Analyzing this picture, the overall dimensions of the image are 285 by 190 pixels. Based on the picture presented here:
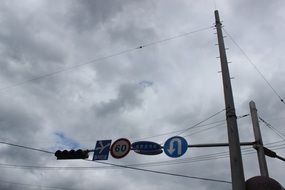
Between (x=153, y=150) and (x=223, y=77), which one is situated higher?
(x=223, y=77)

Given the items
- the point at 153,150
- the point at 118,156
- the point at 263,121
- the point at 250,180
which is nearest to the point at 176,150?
the point at 153,150

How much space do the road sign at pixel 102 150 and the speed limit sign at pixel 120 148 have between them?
243mm

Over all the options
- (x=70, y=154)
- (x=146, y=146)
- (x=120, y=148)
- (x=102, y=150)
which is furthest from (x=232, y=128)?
(x=70, y=154)

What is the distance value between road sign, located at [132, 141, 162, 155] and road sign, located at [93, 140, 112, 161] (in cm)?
132

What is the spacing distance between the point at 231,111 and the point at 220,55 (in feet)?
6.56

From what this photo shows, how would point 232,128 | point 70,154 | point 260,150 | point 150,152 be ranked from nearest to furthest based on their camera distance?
point 232,128 → point 260,150 → point 150,152 → point 70,154

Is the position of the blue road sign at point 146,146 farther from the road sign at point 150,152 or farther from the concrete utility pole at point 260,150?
the concrete utility pole at point 260,150

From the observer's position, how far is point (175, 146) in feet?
40.9

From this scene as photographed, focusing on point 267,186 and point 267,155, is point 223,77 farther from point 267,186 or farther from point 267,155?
point 267,155

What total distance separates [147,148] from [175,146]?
143 centimetres

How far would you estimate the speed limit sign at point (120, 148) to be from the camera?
45.6 ft

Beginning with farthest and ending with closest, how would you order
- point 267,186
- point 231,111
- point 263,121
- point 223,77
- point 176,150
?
1. point 263,121
2. point 176,150
3. point 223,77
4. point 231,111
5. point 267,186

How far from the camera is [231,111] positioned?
8461 mm

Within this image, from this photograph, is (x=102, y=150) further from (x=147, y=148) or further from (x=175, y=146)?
(x=175, y=146)
